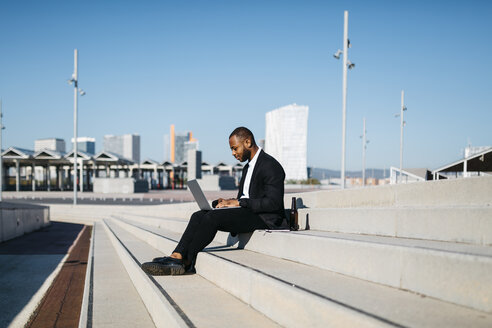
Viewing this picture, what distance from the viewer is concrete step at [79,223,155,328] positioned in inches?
122

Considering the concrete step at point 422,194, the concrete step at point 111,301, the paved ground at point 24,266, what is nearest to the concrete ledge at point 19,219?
the paved ground at point 24,266

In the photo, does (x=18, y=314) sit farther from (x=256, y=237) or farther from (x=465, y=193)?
(x=465, y=193)

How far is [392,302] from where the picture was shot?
1917 millimetres

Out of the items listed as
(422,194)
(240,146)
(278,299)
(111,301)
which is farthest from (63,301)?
(422,194)

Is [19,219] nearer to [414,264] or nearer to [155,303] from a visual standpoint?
[155,303]

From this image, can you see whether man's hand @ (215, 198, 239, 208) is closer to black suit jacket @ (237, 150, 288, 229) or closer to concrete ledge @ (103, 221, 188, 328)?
black suit jacket @ (237, 150, 288, 229)

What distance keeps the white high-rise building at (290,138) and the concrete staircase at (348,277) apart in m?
82.7

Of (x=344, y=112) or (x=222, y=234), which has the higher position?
(x=344, y=112)

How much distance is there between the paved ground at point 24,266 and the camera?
201 inches

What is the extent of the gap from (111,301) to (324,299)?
2535 millimetres

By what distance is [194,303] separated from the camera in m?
2.80

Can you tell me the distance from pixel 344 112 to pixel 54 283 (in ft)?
43.9

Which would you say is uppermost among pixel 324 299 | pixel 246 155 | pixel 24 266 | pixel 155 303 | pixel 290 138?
pixel 290 138

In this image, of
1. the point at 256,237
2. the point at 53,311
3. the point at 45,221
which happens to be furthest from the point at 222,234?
the point at 45,221
